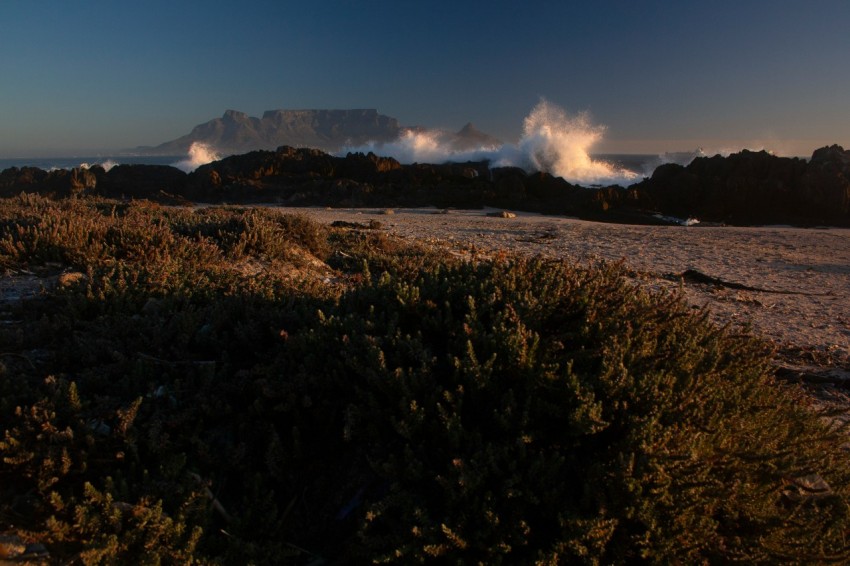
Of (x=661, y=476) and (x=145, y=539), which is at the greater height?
(x=661, y=476)

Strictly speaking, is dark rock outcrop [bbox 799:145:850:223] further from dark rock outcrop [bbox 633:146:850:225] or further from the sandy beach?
the sandy beach

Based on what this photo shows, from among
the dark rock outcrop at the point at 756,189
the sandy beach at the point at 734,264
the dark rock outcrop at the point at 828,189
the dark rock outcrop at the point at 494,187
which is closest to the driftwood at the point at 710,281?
the sandy beach at the point at 734,264

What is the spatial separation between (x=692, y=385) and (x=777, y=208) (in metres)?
25.7

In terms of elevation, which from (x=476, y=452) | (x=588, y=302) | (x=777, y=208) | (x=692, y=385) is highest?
(x=777, y=208)

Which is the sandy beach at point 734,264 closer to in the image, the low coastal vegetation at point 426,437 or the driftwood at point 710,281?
the driftwood at point 710,281

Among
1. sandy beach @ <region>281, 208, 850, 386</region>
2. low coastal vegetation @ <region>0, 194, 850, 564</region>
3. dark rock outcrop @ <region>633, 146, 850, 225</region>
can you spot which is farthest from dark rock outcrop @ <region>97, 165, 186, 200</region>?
low coastal vegetation @ <region>0, 194, 850, 564</region>

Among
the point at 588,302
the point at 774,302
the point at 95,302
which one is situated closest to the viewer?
the point at 588,302

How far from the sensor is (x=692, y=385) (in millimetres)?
2443

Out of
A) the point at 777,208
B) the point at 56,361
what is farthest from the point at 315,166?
the point at 56,361

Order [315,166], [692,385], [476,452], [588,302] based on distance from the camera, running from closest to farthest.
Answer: [476,452] < [692,385] < [588,302] < [315,166]

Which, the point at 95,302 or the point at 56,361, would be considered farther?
the point at 95,302

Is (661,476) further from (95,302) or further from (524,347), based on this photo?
(95,302)

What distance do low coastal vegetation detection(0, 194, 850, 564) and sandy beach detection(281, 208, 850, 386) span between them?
0.82 meters

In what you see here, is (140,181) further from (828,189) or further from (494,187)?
(828,189)
